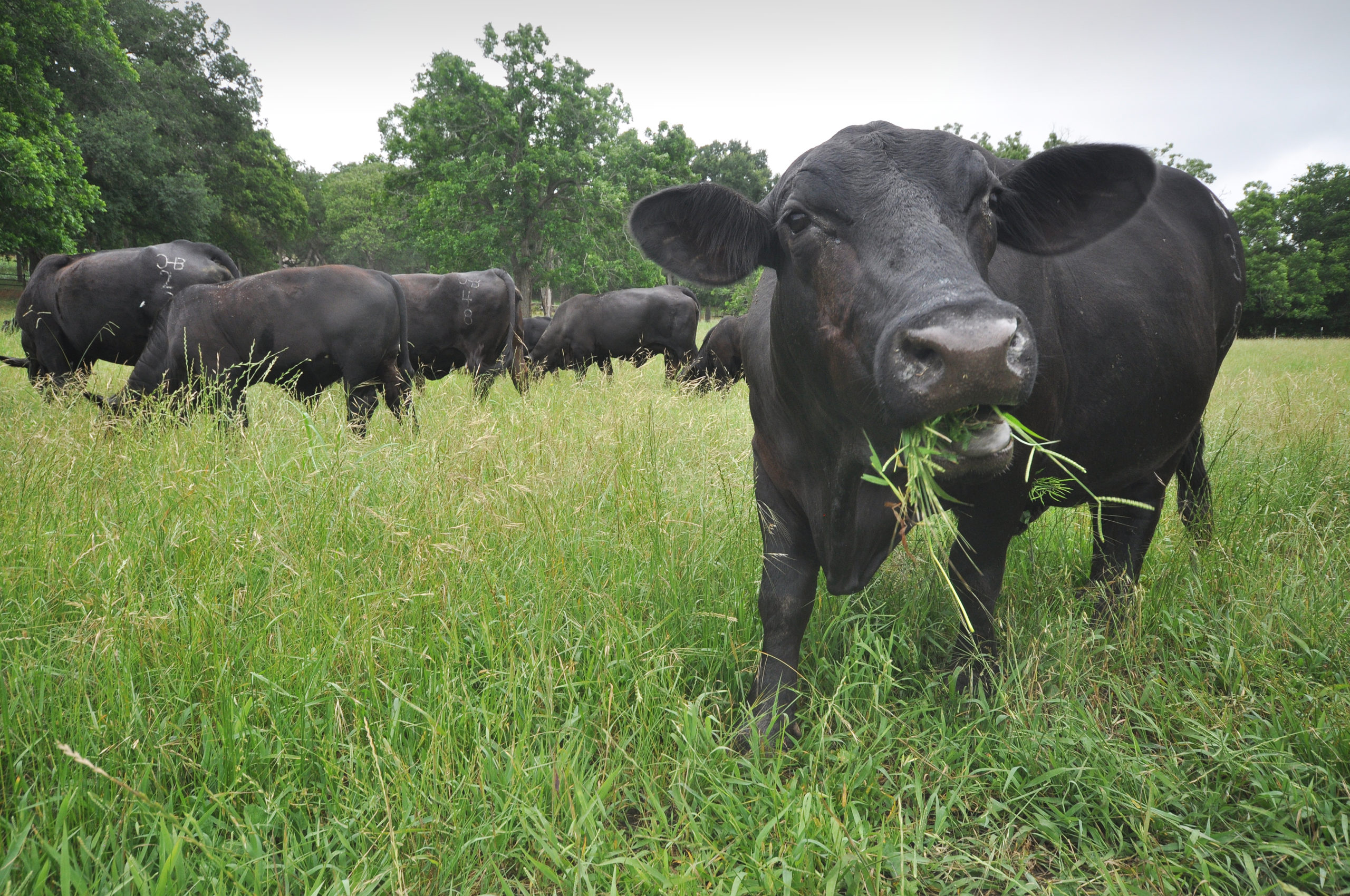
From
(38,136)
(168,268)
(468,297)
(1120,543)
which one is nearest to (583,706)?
(1120,543)

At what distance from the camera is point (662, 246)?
2.40 meters

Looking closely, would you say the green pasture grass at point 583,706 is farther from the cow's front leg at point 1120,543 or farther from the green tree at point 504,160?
the green tree at point 504,160

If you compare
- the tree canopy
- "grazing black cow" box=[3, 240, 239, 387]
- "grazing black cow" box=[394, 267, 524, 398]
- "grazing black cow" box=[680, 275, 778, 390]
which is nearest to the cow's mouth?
"grazing black cow" box=[3, 240, 239, 387]

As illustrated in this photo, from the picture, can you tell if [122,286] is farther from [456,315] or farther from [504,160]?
[504,160]

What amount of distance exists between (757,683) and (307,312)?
610 centimetres

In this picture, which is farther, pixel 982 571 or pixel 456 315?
pixel 456 315

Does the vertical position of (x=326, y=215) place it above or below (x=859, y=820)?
above

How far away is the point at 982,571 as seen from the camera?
8.05 ft

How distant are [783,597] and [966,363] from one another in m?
1.19

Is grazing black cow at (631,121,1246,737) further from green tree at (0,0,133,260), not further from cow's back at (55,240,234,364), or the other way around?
green tree at (0,0,133,260)

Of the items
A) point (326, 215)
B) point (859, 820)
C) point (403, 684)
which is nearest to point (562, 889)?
point (859, 820)

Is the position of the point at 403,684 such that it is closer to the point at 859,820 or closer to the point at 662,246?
the point at 859,820

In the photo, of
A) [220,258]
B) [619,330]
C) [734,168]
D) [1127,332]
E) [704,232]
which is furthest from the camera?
[734,168]

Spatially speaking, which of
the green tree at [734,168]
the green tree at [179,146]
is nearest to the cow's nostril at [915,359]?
the green tree at [179,146]
